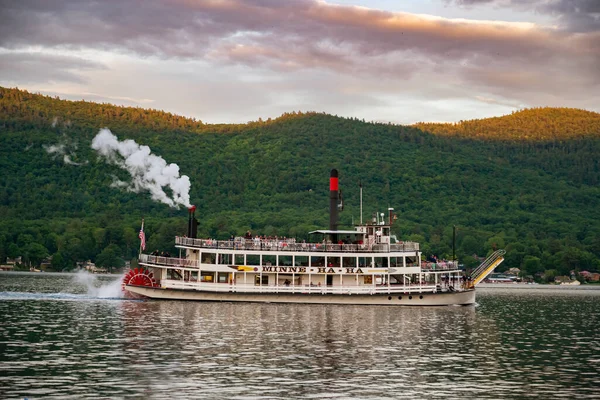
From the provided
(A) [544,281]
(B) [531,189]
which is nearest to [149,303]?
(A) [544,281]

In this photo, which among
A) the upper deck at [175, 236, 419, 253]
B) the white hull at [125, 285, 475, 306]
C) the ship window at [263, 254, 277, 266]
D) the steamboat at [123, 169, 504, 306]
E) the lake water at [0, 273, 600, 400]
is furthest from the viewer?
the ship window at [263, 254, 277, 266]

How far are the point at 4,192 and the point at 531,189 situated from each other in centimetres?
10526

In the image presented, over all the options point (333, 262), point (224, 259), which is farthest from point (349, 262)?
point (224, 259)

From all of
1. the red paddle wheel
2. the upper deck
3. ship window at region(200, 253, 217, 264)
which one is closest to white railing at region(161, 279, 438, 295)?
the red paddle wheel

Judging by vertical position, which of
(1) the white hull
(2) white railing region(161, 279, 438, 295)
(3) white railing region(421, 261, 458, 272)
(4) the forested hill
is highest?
(4) the forested hill

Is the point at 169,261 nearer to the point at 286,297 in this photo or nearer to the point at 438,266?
Answer: the point at 286,297

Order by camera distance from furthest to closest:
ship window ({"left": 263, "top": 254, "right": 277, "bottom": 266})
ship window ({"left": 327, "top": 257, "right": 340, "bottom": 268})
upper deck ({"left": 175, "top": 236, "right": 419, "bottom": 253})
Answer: ship window ({"left": 263, "top": 254, "right": 277, "bottom": 266}) → ship window ({"left": 327, "top": 257, "right": 340, "bottom": 268}) → upper deck ({"left": 175, "top": 236, "right": 419, "bottom": 253})

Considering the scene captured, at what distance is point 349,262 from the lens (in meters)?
64.3

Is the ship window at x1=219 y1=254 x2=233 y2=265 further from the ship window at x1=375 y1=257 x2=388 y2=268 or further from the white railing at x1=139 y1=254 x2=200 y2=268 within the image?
the ship window at x1=375 y1=257 x2=388 y2=268

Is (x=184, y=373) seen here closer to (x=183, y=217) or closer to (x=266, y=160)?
(x=183, y=217)

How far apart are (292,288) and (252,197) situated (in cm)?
10834

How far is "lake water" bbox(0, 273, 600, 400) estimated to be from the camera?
28297 mm

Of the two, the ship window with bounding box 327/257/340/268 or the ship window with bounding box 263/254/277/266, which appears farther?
the ship window with bounding box 263/254/277/266

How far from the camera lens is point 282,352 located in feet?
119
